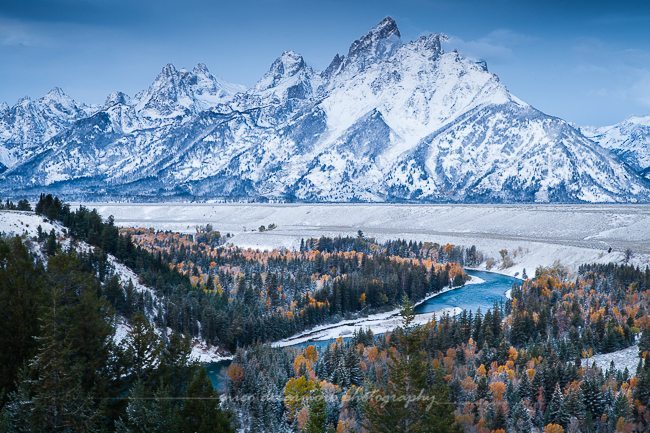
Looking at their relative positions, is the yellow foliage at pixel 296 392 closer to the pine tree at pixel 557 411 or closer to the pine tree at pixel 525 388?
the pine tree at pixel 525 388

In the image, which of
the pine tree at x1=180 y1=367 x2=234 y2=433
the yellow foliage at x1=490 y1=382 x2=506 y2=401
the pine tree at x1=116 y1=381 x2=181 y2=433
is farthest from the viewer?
the yellow foliage at x1=490 y1=382 x2=506 y2=401

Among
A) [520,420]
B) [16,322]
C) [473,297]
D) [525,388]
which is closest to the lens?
[16,322]

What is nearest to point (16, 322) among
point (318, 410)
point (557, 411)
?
point (318, 410)

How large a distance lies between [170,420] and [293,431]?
32335 millimetres

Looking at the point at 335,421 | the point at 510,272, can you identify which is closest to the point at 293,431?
the point at 335,421

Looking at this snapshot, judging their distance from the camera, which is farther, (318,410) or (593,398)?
(593,398)

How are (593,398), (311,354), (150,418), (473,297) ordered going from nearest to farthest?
(150,418), (593,398), (311,354), (473,297)

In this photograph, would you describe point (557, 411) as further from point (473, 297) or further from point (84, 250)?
point (84, 250)

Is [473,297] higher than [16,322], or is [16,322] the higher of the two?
[16,322]

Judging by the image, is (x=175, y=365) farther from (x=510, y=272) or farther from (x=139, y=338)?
(x=510, y=272)

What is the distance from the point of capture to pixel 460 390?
75.7 m

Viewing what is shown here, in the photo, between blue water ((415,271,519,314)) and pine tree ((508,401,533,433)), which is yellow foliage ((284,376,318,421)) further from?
blue water ((415,271,519,314))

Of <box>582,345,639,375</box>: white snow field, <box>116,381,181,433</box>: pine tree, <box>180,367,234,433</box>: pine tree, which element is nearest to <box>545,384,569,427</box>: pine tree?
<box>582,345,639,375</box>: white snow field

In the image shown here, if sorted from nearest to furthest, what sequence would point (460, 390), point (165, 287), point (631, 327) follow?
point (460, 390), point (631, 327), point (165, 287)
